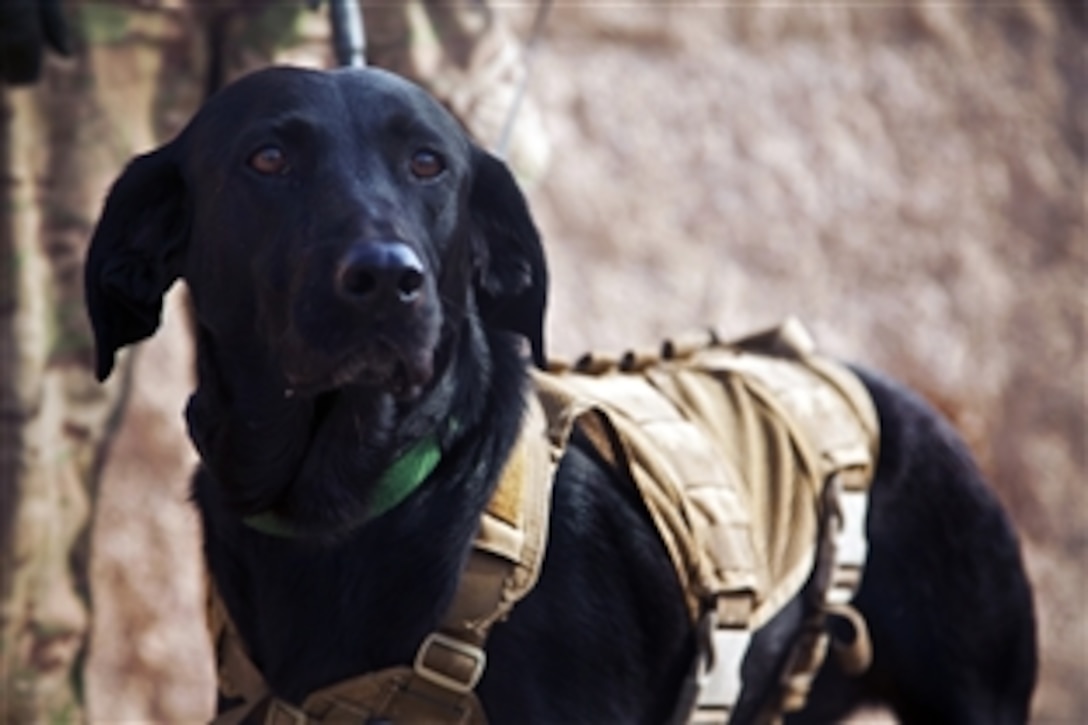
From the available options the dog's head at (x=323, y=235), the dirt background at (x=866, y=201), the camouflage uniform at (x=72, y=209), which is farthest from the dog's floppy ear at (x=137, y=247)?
the dirt background at (x=866, y=201)

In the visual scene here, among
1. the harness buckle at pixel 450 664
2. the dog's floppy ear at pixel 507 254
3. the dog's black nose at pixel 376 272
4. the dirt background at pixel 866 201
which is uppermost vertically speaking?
the dog's black nose at pixel 376 272

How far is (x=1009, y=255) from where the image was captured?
618 centimetres

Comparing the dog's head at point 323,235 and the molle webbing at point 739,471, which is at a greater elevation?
the dog's head at point 323,235

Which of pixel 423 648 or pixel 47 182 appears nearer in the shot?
pixel 423 648

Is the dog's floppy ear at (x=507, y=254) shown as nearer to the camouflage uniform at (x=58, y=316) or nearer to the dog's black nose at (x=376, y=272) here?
the dog's black nose at (x=376, y=272)

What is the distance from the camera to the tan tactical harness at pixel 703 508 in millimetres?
2730

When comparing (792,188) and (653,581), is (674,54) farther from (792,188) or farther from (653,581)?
(653,581)

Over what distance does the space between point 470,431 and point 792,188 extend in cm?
336

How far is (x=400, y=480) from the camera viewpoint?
2795 mm

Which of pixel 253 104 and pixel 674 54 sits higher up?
pixel 253 104

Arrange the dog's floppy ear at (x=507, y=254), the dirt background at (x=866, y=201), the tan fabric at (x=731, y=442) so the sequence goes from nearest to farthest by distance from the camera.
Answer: the dog's floppy ear at (x=507, y=254)
the tan fabric at (x=731, y=442)
the dirt background at (x=866, y=201)

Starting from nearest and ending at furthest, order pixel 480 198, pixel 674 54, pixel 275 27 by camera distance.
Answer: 1. pixel 480 198
2. pixel 275 27
3. pixel 674 54

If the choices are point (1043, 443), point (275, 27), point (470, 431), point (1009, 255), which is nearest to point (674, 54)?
point (1009, 255)

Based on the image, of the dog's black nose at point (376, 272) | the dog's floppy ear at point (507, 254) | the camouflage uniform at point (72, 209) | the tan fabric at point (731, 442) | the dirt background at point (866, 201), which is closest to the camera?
the dog's black nose at point (376, 272)
